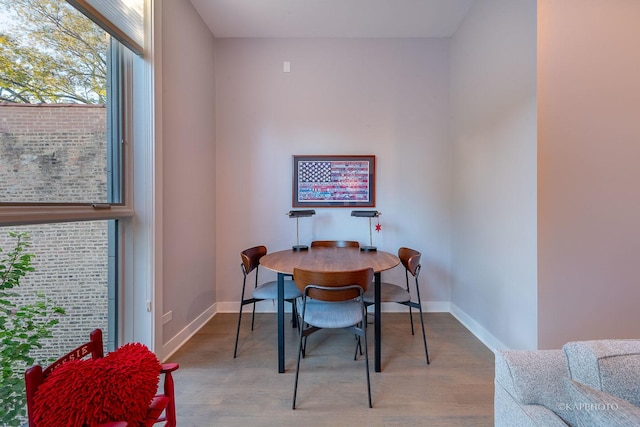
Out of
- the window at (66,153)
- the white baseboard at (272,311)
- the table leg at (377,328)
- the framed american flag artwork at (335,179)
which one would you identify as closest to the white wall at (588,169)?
the white baseboard at (272,311)

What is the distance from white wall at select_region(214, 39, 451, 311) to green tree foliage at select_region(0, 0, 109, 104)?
4.49 ft

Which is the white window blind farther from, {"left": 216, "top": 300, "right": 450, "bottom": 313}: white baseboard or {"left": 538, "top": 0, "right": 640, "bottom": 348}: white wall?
{"left": 538, "top": 0, "right": 640, "bottom": 348}: white wall

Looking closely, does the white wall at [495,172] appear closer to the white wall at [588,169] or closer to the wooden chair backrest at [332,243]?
the white wall at [588,169]

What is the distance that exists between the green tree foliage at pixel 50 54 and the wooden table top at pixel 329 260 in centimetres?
159

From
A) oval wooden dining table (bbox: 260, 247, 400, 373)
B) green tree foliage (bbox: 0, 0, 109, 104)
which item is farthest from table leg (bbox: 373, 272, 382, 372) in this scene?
green tree foliage (bbox: 0, 0, 109, 104)

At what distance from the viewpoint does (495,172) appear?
2115mm

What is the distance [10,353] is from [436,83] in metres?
3.97

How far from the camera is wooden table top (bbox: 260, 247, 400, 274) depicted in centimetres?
187

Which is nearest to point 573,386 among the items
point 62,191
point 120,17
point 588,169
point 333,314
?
point 333,314

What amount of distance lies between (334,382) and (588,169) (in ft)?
7.52

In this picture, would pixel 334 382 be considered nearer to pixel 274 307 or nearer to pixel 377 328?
pixel 377 328

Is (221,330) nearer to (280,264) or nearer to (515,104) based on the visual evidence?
(280,264)

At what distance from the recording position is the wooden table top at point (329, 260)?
187cm

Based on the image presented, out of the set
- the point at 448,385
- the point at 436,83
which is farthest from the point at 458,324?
Answer: the point at 436,83
